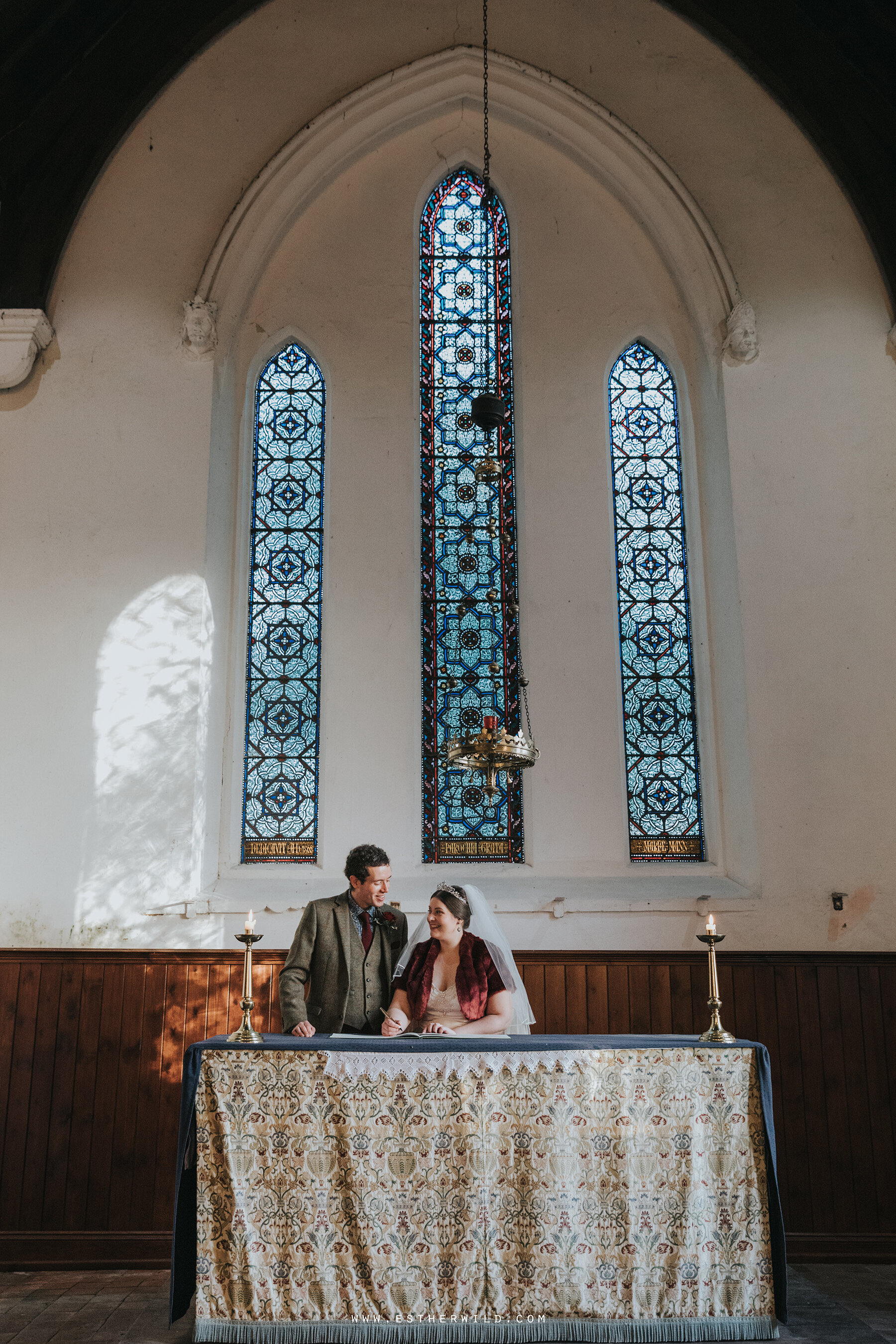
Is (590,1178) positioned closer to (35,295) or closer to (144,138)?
(35,295)

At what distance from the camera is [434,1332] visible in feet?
12.6

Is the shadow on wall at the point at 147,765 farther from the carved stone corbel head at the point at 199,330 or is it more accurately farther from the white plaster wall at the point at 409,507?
the carved stone corbel head at the point at 199,330

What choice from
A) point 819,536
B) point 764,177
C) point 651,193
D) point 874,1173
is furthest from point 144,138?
point 874,1173

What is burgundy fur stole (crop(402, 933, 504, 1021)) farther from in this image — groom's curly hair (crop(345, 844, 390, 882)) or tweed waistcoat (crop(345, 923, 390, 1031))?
groom's curly hair (crop(345, 844, 390, 882))

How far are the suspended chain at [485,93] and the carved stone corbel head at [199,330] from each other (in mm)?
1780

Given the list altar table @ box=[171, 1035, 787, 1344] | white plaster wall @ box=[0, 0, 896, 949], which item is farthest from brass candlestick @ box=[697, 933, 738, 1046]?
white plaster wall @ box=[0, 0, 896, 949]

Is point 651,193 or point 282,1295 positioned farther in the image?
point 651,193

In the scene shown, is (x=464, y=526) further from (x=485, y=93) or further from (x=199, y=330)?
(x=485, y=93)

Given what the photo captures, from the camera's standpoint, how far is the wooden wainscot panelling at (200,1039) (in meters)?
5.61

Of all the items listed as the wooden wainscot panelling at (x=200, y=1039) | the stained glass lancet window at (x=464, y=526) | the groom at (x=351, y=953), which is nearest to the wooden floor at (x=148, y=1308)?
the wooden wainscot panelling at (x=200, y=1039)

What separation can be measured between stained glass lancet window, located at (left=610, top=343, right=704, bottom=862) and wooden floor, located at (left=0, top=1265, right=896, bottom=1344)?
2.21 m

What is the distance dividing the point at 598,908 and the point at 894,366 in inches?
144

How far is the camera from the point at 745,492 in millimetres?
6652

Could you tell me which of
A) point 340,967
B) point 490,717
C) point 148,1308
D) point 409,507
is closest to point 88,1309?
point 148,1308
